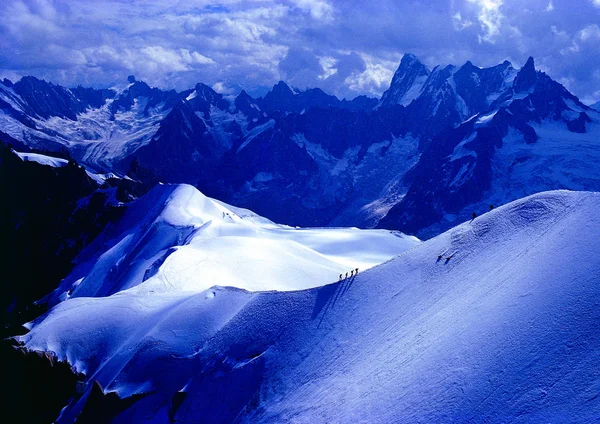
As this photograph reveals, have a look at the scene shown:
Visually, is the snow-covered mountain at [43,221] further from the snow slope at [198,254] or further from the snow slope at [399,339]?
the snow slope at [399,339]

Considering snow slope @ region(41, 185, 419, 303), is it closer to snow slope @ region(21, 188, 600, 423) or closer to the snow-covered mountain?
the snow-covered mountain

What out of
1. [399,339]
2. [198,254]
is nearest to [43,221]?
[198,254]

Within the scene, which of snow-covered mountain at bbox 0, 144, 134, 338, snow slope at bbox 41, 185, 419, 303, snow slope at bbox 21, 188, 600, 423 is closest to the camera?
snow slope at bbox 21, 188, 600, 423

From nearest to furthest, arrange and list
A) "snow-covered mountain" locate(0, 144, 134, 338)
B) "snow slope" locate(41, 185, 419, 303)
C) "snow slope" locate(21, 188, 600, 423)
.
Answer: "snow slope" locate(21, 188, 600, 423) → "snow slope" locate(41, 185, 419, 303) → "snow-covered mountain" locate(0, 144, 134, 338)

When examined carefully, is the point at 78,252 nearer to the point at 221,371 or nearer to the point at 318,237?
the point at 318,237

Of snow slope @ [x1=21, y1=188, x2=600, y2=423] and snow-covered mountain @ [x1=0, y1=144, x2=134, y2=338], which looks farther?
snow-covered mountain @ [x1=0, y1=144, x2=134, y2=338]

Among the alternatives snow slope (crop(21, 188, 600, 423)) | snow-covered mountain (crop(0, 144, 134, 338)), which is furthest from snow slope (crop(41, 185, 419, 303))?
snow slope (crop(21, 188, 600, 423))

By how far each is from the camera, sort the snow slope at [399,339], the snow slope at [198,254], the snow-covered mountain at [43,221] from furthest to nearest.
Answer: the snow-covered mountain at [43,221], the snow slope at [198,254], the snow slope at [399,339]

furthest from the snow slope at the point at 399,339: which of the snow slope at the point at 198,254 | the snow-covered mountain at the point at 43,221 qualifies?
the snow-covered mountain at the point at 43,221

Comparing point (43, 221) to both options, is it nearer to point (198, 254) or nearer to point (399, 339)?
point (198, 254)
